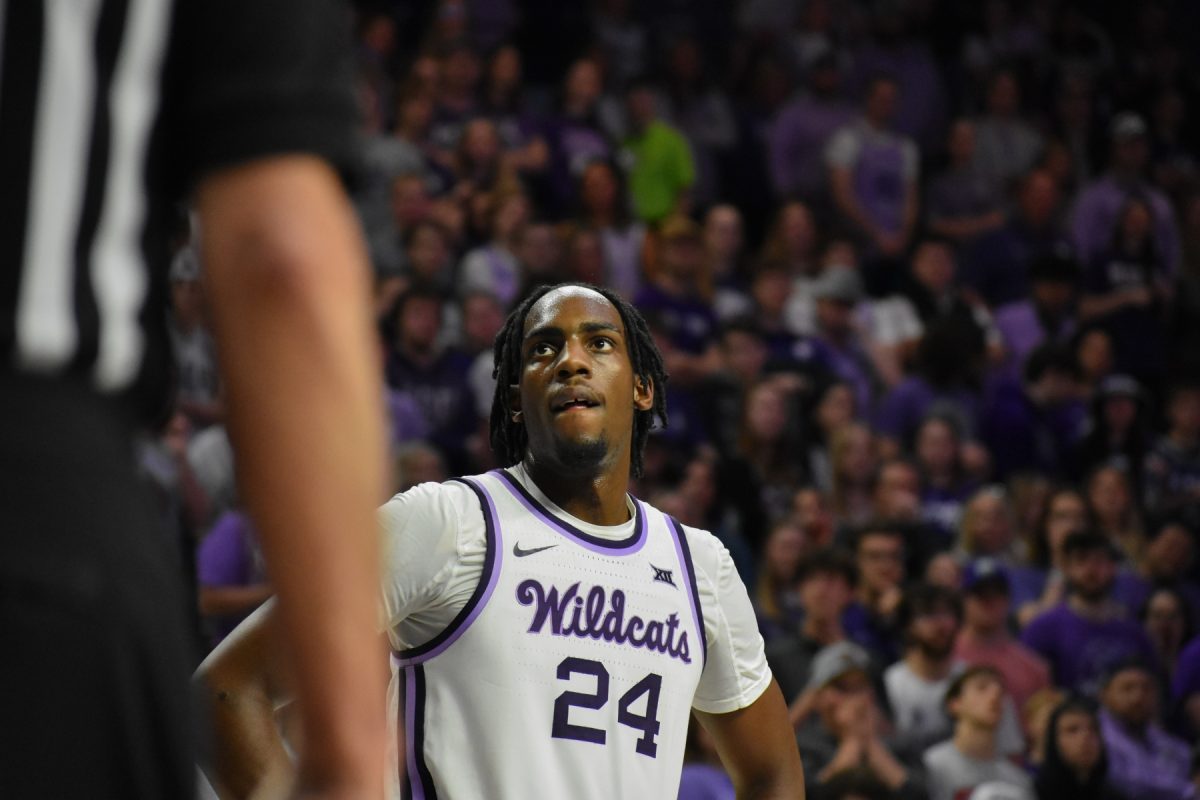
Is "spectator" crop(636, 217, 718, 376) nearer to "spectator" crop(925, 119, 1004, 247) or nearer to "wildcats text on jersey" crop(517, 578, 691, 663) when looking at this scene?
"spectator" crop(925, 119, 1004, 247)

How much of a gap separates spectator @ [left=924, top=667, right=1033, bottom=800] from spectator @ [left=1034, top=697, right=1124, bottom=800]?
0.11m

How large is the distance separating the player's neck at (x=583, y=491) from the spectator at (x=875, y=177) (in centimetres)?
836

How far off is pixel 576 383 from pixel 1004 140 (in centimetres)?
993

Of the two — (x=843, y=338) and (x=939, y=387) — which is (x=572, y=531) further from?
(x=843, y=338)

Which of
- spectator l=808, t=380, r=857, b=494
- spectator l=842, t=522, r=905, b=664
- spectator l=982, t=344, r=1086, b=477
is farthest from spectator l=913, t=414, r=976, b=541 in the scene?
spectator l=842, t=522, r=905, b=664

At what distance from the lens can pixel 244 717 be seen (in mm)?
3852

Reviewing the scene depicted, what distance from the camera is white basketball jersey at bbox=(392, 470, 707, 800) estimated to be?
3.94 m

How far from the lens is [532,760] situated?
3928 millimetres

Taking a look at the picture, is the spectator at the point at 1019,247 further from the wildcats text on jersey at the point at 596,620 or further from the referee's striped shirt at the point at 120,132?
the referee's striped shirt at the point at 120,132

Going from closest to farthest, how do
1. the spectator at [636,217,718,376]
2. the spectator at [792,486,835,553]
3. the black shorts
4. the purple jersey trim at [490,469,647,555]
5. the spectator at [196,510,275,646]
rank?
the black shorts
the purple jersey trim at [490,469,647,555]
the spectator at [196,510,275,646]
the spectator at [792,486,835,553]
the spectator at [636,217,718,376]

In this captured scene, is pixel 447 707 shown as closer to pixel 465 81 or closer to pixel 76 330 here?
pixel 76 330

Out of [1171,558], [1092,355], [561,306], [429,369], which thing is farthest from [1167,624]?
[561,306]

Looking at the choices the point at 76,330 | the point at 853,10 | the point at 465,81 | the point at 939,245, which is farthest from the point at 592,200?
the point at 76,330

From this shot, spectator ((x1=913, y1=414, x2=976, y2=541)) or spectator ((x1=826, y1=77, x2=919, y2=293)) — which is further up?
spectator ((x1=826, y1=77, x2=919, y2=293))
